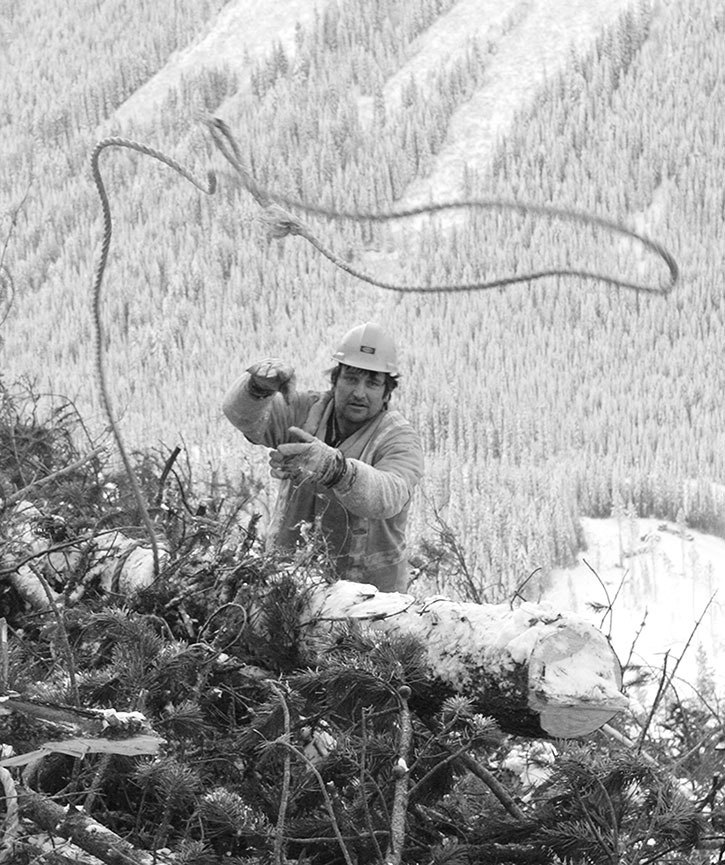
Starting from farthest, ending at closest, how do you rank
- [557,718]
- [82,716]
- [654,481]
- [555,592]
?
[654,481], [555,592], [557,718], [82,716]

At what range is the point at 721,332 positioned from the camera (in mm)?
15195

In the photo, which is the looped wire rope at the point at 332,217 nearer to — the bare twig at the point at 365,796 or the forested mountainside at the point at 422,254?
the bare twig at the point at 365,796

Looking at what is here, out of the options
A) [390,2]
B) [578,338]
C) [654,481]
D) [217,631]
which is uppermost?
[390,2]

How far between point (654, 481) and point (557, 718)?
1202 centimetres

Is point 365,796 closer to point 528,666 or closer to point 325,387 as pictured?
point 528,666

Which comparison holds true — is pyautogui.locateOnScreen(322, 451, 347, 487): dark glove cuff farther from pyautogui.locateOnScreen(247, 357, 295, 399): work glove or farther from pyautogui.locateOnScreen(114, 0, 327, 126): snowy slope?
pyautogui.locateOnScreen(114, 0, 327, 126): snowy slope

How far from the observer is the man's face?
10.9 ft

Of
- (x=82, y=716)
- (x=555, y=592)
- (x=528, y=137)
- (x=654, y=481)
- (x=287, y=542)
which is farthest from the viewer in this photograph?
(x=528, y=137)

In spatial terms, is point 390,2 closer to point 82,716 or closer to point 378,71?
point 378,71

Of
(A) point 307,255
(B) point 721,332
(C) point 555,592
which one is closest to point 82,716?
(C) point 555,592

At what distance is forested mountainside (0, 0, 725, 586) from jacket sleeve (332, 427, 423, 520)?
27.8ft

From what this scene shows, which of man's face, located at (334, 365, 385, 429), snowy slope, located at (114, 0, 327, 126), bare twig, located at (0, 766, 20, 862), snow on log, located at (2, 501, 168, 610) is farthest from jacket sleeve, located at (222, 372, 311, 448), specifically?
snowy slope, located at (114, 0, 327, 126)

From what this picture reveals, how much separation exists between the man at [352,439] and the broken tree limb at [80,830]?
4.70 ft

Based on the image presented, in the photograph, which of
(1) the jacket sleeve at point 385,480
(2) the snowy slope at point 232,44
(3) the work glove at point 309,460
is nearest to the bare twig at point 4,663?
(3) the work glove at point 309,460
